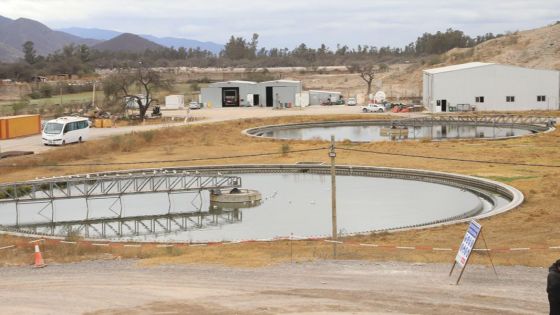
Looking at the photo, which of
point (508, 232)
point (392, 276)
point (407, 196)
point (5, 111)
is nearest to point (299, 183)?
point (407, 196)

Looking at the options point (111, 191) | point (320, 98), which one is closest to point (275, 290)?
point (111, 191)

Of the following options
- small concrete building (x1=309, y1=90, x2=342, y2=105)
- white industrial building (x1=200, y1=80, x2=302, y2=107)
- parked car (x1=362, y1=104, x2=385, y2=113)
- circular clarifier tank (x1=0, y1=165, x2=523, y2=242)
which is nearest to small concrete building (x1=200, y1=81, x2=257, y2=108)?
white industrial building (x1=200, y1=80, x2=302, y2=107)

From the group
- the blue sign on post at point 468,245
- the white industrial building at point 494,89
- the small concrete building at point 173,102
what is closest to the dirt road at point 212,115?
the small concrete building at point 173,102

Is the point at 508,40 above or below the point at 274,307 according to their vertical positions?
above

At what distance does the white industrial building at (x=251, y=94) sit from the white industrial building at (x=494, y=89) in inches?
518

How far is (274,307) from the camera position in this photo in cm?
1146

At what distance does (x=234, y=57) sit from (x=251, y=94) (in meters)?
107

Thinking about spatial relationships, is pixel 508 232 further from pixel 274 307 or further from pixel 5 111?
pixel 5 111

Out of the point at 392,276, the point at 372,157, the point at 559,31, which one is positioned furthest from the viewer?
the point at 559,31

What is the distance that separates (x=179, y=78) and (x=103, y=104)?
50.2 m

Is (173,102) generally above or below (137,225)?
above

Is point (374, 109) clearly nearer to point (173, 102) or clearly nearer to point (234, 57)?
point (173, 102)

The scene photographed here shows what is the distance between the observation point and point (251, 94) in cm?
6775

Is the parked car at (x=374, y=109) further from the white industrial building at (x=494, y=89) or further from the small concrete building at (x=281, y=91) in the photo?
the small concrete building at (x=281, y=91)
